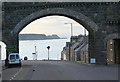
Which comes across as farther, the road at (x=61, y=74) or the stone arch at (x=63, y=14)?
the stone arch at (x=63, y=14)

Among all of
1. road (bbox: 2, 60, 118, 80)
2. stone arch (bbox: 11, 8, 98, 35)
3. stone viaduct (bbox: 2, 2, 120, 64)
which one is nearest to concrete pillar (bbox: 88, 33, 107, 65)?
stone viaduct (bbox: 2, 2, 120, 64)

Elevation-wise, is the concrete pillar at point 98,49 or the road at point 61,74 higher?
the concrete pillar at point 98,49

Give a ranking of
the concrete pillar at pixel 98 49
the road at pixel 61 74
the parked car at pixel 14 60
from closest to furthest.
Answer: the road at pixel 61 74, the parked car at pixel 14 60, the concrete pillar at pixel 98 49

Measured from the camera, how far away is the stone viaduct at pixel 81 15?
6231cm

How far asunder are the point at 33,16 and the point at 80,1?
7832 millimetres

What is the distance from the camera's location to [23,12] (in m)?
63.0

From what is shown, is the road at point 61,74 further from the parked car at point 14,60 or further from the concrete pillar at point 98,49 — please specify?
the concrete pillar at point 98,49

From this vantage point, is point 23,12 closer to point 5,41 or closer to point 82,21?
point 5,41

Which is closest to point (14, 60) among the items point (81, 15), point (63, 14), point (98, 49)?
point (63, 14)

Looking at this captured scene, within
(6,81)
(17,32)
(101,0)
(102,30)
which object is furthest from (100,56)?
(6,81)

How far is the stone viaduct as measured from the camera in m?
62.3

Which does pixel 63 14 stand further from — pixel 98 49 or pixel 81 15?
pixel 98 49

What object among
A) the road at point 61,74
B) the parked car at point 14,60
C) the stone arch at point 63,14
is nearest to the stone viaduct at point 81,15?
the stone arch at point 63,14

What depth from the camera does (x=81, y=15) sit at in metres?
62.7
